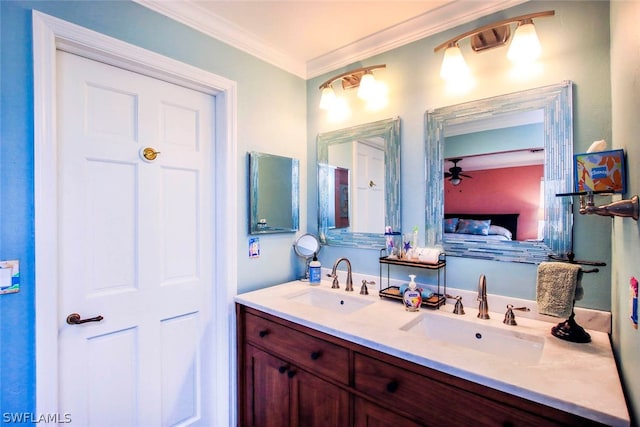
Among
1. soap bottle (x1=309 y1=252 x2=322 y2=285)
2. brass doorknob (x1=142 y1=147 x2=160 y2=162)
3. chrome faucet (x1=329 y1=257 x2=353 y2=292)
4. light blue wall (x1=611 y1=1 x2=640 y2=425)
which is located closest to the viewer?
light blue wall (x1=611 y1=1 x2=640 y2=425)

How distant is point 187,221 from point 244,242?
1.16ft

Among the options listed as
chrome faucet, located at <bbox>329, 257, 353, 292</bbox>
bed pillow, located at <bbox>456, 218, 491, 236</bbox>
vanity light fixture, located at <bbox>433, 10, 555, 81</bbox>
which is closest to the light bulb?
vanity light fixture, located at <bbox>433, 10, 555, 81</bbox>

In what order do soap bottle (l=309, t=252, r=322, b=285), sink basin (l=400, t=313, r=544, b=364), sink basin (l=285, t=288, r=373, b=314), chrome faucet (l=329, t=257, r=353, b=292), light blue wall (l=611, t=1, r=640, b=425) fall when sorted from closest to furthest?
light blue wall (l=611, t=1, r=640, b=425) < sink basin (l=400, t=313, r=544, b=364) < sink basin (l=285, t=288, r=373, b=314) < chrome faucet (l=329, t=257, r=353, b=292) < soap bottle (l=309, t=252, r=322, b=285)

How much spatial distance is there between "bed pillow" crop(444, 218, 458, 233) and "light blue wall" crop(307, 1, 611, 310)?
0.13 m

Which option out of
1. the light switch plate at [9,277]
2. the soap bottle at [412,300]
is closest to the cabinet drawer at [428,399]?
the soap bottle at [412,300]

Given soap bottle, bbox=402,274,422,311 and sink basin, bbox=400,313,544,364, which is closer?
sink basin, bbox=400,313,544,364

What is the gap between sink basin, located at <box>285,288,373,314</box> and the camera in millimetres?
1727

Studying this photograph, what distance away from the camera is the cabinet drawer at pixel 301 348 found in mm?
1256

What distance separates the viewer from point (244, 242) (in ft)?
6.15

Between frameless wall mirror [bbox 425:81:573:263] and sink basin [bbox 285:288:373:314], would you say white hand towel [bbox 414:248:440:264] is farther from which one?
sink basin [bbox 285:288:373:314]

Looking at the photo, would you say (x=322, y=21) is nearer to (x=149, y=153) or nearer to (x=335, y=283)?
(x=149, y=153)

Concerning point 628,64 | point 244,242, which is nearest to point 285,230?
point 244,242

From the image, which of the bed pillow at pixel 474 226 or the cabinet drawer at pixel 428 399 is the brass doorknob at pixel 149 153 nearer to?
the cabinet drawer at pixel 428 399

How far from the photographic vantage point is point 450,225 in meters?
1.60
